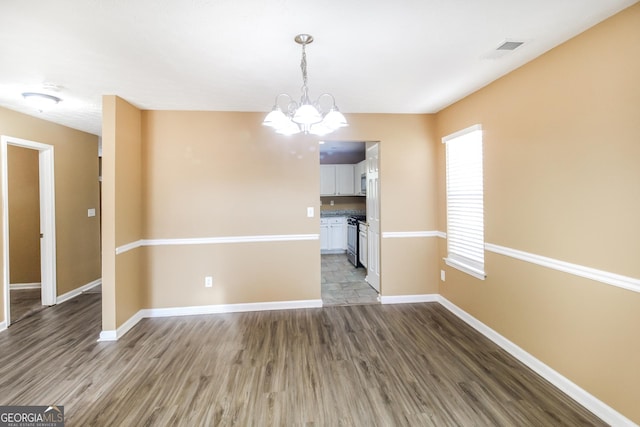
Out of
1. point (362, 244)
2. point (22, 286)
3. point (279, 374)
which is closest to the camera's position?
point (279, 374)

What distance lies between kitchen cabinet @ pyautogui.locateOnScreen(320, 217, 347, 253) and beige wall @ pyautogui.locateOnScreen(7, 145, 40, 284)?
17.4ft

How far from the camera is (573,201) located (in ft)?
6.61

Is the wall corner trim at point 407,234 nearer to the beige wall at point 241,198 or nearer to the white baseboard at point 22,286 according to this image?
the beige wall at point 241,198

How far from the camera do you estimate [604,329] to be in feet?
6.00

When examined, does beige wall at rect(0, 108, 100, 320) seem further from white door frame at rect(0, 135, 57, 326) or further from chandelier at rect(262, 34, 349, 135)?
chandelier at rect(262, 34, 349, 135)

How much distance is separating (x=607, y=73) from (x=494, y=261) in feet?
5.66

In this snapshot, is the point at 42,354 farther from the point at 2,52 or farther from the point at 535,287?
the point at 535,287

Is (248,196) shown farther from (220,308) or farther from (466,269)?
(466,269)

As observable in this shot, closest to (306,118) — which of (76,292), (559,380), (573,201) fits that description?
(573,201)

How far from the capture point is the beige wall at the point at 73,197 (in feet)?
12.7

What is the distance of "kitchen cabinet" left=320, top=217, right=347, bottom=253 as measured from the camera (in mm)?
7031

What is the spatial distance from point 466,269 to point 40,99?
493 cm

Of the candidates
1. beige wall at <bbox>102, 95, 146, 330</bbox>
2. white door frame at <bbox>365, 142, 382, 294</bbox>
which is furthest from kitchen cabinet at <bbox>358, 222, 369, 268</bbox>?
beige wall at <bbox>102, 95, 146, 330</bbox>

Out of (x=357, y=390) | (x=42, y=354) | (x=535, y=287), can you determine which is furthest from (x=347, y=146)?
(x=42, y=354)
